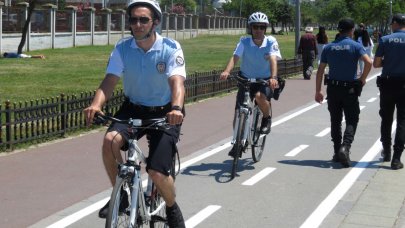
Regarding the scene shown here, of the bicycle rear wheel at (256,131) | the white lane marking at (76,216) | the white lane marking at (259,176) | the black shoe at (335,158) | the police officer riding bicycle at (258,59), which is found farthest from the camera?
the black shoe at (335,158)

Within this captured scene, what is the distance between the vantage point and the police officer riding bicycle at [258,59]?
880 cm

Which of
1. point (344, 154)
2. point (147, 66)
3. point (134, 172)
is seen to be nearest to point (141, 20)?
point (147, 66)

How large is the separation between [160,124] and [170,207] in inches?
27.7

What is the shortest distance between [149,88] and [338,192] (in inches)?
139

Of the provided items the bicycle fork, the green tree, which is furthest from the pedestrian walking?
the green tree

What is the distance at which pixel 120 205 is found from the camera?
4605mm

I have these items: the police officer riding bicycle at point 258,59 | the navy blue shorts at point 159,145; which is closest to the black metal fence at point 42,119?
the police officer riding bicycle at point 258,59

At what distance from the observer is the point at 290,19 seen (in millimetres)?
123312

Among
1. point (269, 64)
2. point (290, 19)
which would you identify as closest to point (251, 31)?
point (269, 64)

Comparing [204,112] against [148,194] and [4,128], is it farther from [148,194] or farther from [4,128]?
[148,194]

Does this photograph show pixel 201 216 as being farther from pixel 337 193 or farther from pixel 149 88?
pixel 149 88

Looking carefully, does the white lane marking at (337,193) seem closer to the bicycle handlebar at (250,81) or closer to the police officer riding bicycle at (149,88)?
the bicycle handlebar at (250,81)

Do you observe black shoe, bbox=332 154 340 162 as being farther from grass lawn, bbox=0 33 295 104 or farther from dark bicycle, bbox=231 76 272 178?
grass lawn, bbox=0 33 295 104

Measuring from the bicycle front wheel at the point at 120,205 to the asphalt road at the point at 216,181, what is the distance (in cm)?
175
